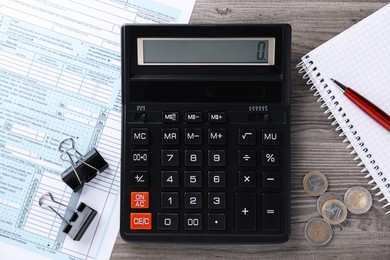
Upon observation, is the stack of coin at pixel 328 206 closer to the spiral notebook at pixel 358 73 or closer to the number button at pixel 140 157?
the spiral notebook at pixel 358 73

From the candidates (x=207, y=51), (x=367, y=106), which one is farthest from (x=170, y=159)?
(x=367, y=106)

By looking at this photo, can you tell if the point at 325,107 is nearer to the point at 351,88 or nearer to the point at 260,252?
the point at 351,88

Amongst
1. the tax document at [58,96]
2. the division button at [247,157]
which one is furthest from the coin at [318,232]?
the tax document at [58,96]

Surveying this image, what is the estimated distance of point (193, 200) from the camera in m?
0.54

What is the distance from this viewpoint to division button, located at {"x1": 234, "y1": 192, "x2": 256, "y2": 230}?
1.76ft

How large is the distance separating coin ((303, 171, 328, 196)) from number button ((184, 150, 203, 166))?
127mm

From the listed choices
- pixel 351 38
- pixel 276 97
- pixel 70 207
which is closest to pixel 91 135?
pixel 70 207

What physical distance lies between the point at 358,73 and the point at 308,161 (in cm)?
12

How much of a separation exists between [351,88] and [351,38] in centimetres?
6

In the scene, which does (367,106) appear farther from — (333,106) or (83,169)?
(83,169)

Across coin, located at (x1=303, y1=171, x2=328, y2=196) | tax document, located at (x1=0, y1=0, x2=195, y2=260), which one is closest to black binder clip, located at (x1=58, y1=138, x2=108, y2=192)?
tax document, located at (x1=0, y1=0, x2=195, y2=260)

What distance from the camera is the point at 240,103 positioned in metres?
0.54

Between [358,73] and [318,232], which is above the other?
[358,73]

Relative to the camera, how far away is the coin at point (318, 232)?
56 cm
